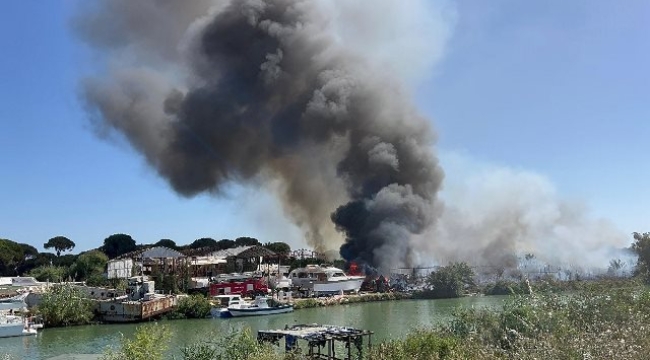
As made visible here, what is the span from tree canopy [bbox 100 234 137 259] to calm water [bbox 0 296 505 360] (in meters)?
53.0

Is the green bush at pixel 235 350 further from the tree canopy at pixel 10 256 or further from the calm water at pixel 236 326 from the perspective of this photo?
the tree canopy at pixel 10 256

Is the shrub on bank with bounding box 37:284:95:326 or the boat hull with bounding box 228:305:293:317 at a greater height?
the shrub on bank with bounding box 37:284:95:326

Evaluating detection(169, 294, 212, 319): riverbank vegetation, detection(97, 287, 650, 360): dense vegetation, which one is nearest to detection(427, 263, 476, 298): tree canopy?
detection(169, 294, 212, 319): riverbank vegetation

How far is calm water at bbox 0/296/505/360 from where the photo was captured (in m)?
27.5

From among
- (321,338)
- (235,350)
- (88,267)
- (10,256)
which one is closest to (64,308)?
(321,338)

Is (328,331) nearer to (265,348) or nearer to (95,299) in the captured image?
(265,348)

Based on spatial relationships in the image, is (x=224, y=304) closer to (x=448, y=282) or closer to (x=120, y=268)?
(x=120, y=268)

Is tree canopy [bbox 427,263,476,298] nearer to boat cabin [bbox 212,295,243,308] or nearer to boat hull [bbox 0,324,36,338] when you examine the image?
boat cabin [bbox 212,295,243,308]

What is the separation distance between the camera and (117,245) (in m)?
92.2

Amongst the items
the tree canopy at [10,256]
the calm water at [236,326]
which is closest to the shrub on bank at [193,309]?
the calm water at [236,326]

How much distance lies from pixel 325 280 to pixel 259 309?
52.8 feet

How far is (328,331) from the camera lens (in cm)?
1917

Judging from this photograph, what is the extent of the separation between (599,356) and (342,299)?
4217cm

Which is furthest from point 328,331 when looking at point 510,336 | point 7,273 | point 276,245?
point 276,245
